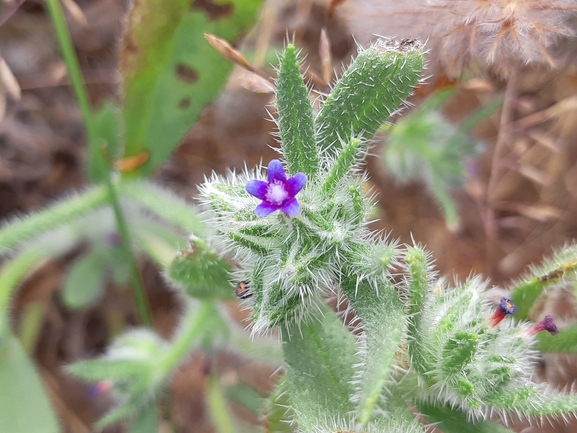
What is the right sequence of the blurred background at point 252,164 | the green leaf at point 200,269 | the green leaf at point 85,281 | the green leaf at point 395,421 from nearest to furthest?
the green leaf at point 395,421
the green leaf at point 200,269
the green leaf at point 85,281
the blurred background at point 252,164

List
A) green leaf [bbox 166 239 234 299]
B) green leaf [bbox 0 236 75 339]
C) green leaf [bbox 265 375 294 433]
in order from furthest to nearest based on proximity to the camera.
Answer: green leaf [bbox 0 236 75 339] → green leaf [bbox 265 375 294 433] → green leaf [bbox 166 239 234 299]

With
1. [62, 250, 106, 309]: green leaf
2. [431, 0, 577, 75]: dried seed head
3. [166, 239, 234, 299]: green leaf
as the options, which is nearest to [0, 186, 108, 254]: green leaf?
[62, 250, 106, 309]: green leaf

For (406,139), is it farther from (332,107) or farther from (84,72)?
(84,72)

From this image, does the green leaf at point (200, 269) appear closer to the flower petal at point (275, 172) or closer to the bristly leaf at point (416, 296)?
the flower petal at point (275, 172)

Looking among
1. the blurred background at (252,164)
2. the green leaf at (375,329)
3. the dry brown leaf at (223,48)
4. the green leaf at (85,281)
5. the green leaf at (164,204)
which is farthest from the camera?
the blurred background at (252,164)

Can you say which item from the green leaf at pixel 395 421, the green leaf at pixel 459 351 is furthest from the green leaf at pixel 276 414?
the green leaf at pixel 459 351

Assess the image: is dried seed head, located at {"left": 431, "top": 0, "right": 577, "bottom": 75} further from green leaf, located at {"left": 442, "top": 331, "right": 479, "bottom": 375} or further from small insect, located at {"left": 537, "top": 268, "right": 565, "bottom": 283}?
green leaf, located at {"left": 442, "top": 331, "right": 479, "bottom": 375}

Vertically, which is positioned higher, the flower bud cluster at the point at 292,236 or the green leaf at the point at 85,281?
the green leaf at the point at 85,281
